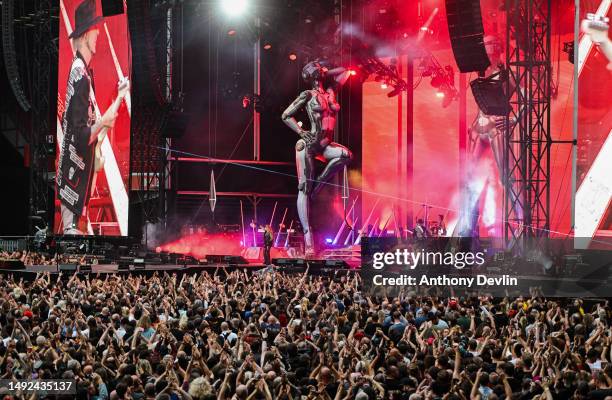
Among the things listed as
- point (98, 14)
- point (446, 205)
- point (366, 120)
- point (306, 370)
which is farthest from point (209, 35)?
point (306, 370)

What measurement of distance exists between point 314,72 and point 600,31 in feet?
31.3

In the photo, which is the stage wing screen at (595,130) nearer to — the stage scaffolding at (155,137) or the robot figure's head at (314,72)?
the robot figure's head at (314,72)

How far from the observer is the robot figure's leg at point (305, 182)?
905 inches

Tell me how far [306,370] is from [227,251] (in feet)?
59.9

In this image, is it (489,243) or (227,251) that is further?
(227,251)

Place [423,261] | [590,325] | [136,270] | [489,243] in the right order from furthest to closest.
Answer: [489,243] → [136,270] → [423,261] → [590,325]

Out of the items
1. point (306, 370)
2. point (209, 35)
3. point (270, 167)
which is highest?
point (209, 35)

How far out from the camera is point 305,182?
2300 cm

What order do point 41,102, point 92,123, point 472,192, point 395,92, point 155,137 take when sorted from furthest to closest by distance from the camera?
point 41,102, point 395,92, point 155,137, point 92,123, point 472,192

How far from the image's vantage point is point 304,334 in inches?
339

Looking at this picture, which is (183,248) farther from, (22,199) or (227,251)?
(22,199)

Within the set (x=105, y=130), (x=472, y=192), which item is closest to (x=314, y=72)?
(x=472, y=192)

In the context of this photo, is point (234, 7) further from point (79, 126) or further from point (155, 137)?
point (79, 126)

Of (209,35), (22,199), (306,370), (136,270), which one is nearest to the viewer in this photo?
(306,370)
